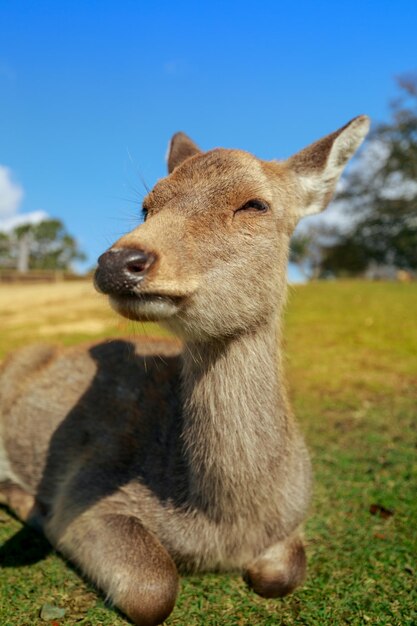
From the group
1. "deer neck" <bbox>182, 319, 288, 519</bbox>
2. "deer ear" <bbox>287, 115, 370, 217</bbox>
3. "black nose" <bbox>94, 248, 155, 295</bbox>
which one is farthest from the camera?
"deer ear" <bbox>287, 115, 370, 217</bbox>

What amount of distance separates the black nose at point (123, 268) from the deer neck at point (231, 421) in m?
0.91

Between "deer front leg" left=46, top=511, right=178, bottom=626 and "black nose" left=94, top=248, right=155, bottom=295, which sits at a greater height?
"black nose" left=94, top=248, right=155, bottom=295

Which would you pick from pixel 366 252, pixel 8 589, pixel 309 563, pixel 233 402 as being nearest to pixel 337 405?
pixel 309 563

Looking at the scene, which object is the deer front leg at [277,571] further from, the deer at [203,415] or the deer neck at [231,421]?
the deer neck at [231,421]

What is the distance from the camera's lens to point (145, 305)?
2746 millimetres

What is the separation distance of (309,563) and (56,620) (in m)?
1.74

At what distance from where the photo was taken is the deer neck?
11.4ft

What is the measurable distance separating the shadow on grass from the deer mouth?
2199mm

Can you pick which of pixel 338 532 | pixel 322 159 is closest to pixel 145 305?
pixel 322 159

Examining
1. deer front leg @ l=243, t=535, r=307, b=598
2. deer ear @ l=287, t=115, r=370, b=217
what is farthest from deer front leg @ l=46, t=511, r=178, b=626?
deer ear @ l=287, t=115, r=370, b=217

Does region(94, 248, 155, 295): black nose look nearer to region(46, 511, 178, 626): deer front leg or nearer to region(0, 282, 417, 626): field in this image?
region(0, 282, 417, 626): field

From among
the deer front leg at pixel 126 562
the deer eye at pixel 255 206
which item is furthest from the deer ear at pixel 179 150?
the deer front leg at pixel 126 562

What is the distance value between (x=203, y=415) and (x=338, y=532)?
1.72 meters

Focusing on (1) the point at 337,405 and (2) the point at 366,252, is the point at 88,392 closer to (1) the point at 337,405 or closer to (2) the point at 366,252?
(1) the point at 337,405
